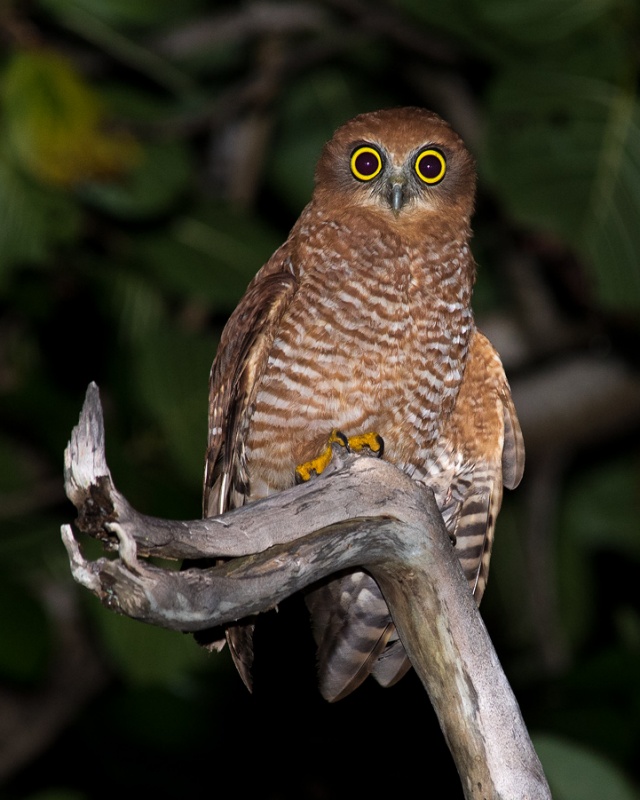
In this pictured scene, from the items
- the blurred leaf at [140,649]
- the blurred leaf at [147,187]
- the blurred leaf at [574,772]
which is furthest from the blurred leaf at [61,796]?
the blurred leaf at [147,187]

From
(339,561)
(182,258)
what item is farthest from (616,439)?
(339,561)

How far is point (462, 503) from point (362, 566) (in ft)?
2.30

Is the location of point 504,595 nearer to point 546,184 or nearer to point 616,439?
point 616,439

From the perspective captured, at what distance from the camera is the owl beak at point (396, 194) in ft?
10.8

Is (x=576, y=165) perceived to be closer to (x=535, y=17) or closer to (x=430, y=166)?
(x=535, y=17)

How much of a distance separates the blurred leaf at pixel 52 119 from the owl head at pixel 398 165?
190 cm

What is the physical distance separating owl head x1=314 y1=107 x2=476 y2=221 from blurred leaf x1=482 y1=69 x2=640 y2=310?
1527mm

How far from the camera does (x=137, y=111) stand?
559 cm

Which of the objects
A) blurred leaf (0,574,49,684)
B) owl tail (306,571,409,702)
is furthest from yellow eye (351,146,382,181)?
blurred leaf (0,574,49,684)

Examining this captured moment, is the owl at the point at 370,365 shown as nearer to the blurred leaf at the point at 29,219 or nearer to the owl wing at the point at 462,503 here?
the owl wing at the point at 462,503

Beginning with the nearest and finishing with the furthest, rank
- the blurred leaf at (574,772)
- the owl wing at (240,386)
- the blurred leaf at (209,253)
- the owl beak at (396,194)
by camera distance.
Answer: the owl wing at (240,386), the owl beak at (396,194), the blurred leaf at (574,772), the blurred leaf at (209,253)

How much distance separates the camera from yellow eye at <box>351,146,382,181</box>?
3324 mm

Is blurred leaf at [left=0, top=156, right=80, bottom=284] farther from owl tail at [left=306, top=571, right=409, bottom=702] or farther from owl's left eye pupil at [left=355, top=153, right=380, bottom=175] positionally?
owl tail at [left=306, top=571, right=409, bottom=702]

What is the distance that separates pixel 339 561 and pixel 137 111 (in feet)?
11.7
